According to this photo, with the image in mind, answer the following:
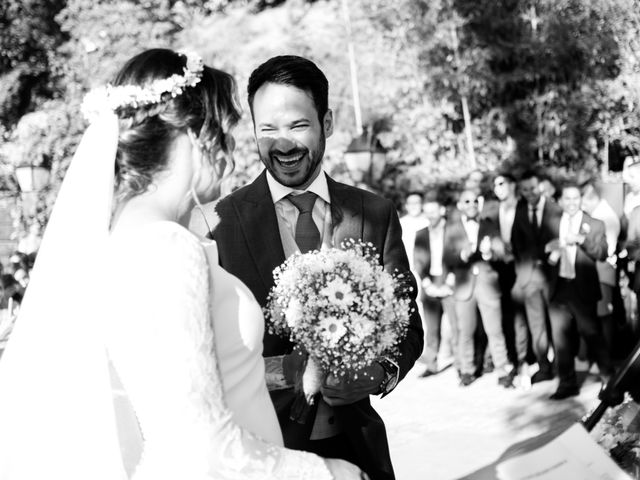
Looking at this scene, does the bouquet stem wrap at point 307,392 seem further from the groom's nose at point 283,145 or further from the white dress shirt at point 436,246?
the white dress shirt at point 436,246

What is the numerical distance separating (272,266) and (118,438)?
2.65ft

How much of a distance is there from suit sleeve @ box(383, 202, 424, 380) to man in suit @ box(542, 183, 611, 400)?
16.4ft

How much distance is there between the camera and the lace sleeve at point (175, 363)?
5.49 feet

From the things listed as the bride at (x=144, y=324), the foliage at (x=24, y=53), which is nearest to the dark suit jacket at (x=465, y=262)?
the bride at (x=144, y=324)

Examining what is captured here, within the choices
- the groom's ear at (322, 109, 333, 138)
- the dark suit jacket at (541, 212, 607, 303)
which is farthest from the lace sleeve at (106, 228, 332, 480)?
the dark suit jacket at (541, 212, 607, 303)

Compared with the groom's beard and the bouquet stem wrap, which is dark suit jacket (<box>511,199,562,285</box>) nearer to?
the groom's beard

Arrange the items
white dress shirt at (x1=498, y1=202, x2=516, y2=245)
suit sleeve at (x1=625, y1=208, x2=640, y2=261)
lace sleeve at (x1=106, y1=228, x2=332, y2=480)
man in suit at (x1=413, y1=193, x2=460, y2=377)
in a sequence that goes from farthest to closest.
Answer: white dress shirt at (x1=498, y1=202, x2=516, y2=245), man in suit at (x1=413, y1=193, x2=460, y2=377), suit sleeve at (x1=625, y1=208, x2=640, y2=261), lace sleeve at (x1=106, y1=228, x2=332, y2=480)

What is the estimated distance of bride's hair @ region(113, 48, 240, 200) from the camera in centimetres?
191

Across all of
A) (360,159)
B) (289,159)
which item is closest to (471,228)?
(360,159)

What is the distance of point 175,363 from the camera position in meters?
1.67

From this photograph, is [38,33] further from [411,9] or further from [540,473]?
[540,473]

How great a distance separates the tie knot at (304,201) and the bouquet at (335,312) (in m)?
0.37

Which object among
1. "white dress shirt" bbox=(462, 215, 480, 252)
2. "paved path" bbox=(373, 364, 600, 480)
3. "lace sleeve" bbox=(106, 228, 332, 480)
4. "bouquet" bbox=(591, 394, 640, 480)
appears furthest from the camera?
"white dress shirt" bbox=(462, 215, 480, 252)

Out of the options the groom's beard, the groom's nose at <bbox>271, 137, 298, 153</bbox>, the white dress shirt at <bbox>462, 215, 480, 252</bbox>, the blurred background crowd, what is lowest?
the blurred background crowd
